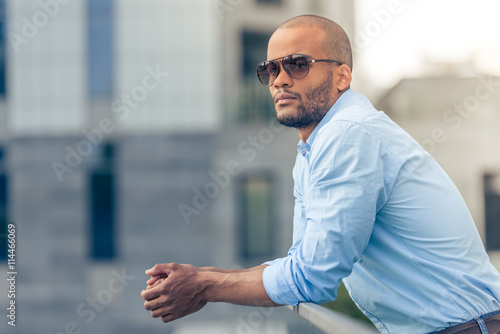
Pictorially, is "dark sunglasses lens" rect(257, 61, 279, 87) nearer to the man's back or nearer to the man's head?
the man's head

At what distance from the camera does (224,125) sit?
11.8 metres

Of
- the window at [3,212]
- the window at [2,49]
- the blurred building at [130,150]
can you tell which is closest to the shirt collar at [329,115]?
the blurred building at [130,150]

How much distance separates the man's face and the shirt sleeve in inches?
10.9

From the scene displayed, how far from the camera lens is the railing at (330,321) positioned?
3.91ft

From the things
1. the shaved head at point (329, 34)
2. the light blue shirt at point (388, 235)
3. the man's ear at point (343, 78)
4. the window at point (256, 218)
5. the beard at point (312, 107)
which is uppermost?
the shaved head at point (329, 34)

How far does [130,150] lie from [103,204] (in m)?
1.21

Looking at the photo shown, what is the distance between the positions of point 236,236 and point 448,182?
33.2ft

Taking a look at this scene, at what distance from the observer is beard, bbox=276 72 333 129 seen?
1910mm

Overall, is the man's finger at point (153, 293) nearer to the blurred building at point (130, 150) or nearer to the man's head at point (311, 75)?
the man's head at point (311, 75)

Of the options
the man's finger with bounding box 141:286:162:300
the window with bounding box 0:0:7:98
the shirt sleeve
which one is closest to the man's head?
the shirt sleeve

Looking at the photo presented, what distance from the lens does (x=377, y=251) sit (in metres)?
1.67

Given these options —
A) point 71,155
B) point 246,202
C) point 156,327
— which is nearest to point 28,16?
point 71,155

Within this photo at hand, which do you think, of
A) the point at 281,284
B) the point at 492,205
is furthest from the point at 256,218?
the point at 281,284

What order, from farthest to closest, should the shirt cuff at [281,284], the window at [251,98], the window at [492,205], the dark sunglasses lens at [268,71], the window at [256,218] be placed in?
the window at [256,218] < the window at [251,98] < the window at [492,205] < the dark sunglasses lens at [268,71] < the shirt cuff at [281,284]
